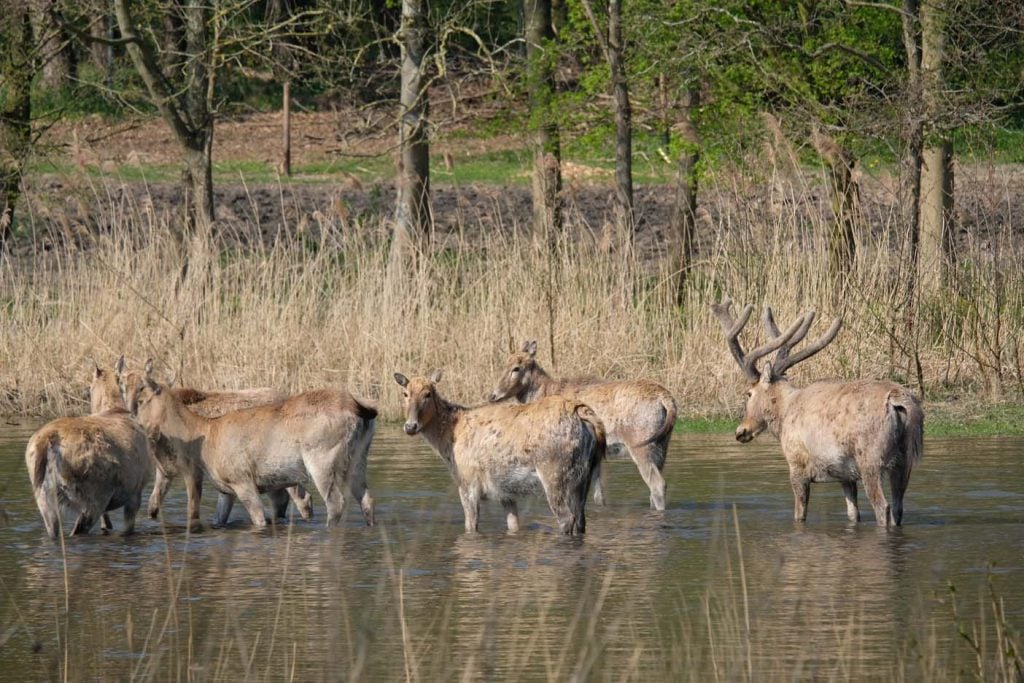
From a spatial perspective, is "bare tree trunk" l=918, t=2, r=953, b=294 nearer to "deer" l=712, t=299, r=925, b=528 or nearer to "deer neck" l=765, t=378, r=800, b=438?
"deer neck" l=765, t=378, r=800, b=438

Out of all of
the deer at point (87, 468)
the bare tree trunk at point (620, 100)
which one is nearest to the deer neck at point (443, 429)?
the deer at point (87, 468)

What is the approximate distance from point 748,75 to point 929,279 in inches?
217

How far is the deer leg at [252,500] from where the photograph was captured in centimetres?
1235

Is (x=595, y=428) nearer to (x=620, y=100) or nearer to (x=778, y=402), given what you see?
(x=778, y=402)

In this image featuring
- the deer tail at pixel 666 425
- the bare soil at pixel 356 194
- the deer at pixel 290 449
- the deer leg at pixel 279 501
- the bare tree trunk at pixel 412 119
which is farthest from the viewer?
the bare tree trunk at pixel 412 119

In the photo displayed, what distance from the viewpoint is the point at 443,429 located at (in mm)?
12547

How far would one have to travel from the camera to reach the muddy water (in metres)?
7.91

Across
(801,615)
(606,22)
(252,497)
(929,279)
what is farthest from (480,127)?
(801,615)

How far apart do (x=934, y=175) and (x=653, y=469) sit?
1150 centimetres

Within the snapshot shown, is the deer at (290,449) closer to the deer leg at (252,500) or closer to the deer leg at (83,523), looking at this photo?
the deer leg at (252,500)

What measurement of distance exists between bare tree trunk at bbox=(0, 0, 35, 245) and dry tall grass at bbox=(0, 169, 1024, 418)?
4.36 metres

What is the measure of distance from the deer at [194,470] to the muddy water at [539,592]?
0.22 metres

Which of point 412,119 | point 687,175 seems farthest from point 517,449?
point 687,175

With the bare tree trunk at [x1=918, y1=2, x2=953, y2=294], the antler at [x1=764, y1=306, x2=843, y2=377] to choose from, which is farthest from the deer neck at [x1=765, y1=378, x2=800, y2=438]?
the bare tree trunk at [x1=918, y1=2, x2=953, y2=294]
